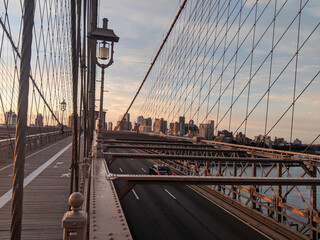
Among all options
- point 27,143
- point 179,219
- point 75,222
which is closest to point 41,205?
point 75,222

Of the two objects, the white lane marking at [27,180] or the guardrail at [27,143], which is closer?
the white lane marking at [27,180]

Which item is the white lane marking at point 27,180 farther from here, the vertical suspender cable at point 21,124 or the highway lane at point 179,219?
the vertical suspender cable at point 21,124

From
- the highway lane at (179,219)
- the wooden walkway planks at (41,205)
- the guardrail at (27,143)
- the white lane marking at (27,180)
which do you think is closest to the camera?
the wooden walkway planks at (41,205)

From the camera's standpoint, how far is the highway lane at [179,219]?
1243cm

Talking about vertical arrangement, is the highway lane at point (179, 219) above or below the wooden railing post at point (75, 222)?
below

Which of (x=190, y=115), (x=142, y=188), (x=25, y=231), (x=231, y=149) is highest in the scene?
(x=190, y=115)

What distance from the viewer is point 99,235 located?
229 centimetres

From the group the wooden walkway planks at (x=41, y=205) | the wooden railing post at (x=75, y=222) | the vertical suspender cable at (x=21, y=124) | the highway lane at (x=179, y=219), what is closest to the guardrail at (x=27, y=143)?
the wooden walkway planks at (x=41, y=205)

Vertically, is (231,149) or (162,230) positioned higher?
(231,149)

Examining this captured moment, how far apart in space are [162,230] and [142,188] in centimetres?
1022

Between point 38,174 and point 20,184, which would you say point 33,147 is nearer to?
point 38,174

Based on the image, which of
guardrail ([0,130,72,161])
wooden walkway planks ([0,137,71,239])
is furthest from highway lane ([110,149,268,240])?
guardrail ([0,130,72,161])

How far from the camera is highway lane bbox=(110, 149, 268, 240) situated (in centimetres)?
1243

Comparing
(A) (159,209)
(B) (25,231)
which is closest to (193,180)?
(B) (25,231)
